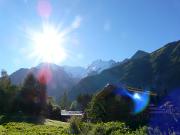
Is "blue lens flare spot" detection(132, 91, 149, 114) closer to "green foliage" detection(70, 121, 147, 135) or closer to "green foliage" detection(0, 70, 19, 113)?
"green foliage" detection(70, 121, 147, 135)

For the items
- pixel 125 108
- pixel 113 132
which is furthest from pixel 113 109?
pixel 113 132

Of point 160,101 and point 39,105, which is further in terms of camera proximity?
point 39,105

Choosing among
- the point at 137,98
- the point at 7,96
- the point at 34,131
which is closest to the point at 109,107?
the point at 137,98

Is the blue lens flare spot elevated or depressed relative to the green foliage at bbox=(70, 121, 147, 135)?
elevated

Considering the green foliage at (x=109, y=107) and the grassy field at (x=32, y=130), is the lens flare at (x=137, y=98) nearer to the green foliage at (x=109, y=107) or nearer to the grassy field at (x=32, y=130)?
the green foliage at (x=109, y=107)

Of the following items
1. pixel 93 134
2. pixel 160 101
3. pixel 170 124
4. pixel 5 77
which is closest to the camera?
pixel 93 134

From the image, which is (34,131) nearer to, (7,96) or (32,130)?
(32,130)

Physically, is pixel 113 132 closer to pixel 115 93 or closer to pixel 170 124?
pixel 170 124

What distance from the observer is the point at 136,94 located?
188 ft

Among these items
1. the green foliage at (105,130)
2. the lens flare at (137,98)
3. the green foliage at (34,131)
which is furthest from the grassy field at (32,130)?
the lens flare at (137,98)

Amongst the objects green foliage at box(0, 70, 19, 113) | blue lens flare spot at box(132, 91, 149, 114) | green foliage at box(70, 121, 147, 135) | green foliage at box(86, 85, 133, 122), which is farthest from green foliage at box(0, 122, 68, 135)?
green foliage at box(0, 70, 19, 113)

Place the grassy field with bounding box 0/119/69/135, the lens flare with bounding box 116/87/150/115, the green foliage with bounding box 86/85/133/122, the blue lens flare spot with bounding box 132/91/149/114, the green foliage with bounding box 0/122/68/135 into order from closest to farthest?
the green foliage with bounding box 0/122/68/135
the grassy field with bounding box 0/119/69/135
the blue lens flare spot with bounding box 132/91/149/114
the lens flare with bounding box 116/87/150/115
the green foliage with bounding box 86/85/133/122

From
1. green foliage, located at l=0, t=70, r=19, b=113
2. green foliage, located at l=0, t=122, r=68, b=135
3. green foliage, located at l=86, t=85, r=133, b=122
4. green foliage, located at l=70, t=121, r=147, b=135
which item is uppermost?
green foliage, located at l=0, t=70, r=19, b=113

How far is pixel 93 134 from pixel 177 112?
1964 centimetres
